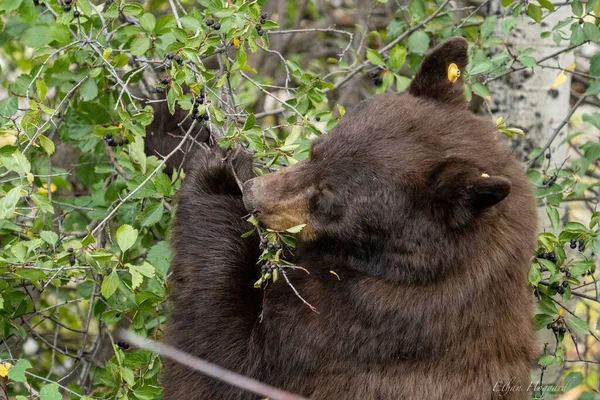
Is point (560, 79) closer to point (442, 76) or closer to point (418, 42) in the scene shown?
point (418, 42)

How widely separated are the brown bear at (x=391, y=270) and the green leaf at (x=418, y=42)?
978 mm

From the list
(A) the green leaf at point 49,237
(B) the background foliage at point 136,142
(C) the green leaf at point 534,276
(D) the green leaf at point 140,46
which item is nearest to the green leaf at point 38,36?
(B) the background foliage at point 136,142

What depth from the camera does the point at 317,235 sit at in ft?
12.0

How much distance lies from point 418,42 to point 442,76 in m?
1.09

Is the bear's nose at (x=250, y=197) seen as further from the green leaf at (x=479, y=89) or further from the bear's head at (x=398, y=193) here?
the green leaf at (x=479, y=89)

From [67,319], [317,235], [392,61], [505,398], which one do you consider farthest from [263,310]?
[67,319]

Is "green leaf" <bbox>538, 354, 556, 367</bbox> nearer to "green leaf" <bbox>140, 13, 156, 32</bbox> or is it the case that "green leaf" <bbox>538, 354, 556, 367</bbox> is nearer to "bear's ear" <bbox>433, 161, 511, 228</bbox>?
"bear's ear" <bbox>433, 161, 511, 228</bbox>

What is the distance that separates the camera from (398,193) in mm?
3486

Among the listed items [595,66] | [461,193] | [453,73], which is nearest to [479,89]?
[453,73]

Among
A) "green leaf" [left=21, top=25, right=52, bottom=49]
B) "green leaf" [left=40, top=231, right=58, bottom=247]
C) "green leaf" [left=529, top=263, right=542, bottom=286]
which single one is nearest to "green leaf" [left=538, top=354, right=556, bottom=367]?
"green leaf" [left=529, top=263, right=542, bottom=286]

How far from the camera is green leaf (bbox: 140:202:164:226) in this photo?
3750 millimetres

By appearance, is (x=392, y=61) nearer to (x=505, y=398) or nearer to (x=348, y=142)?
(x=348, y=142)

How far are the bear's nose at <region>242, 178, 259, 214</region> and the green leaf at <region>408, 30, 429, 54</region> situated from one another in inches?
66.2

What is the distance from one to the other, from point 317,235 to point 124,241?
0.82 metres
